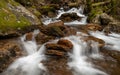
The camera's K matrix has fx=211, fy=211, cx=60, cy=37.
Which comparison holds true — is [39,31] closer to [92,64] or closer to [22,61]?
[22,61]

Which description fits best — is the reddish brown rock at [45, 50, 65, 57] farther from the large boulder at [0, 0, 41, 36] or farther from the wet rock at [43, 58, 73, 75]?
the large boulder at [0, 0, 41, 36]

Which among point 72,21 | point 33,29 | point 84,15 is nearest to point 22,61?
point 33,29

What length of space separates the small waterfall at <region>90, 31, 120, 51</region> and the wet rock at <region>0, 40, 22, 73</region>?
4.72 m

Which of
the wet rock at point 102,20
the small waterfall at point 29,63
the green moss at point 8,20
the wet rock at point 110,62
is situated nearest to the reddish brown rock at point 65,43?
the small waterfall at point 29,63

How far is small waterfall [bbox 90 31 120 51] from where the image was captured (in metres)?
11.2

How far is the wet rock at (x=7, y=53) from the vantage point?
816 centimetres

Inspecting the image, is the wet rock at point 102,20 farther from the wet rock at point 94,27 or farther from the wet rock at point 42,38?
the wet rock at point 42,38

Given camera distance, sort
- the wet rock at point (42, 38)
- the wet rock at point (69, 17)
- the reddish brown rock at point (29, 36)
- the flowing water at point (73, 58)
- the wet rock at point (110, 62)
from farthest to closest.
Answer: the wet rock at point (69, 17) < the reddish brown rock at point (29, 36) < the wet rock at point (42, 38) < the wet rock at point (110, 62) < the flowing water at point (73, 58)

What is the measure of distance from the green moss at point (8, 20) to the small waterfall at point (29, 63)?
1.45m

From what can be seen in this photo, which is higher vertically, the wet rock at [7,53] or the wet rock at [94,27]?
the wet rock at [7,53]

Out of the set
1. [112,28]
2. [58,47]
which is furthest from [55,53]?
[112,28]

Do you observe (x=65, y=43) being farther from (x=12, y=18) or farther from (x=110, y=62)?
(x=12, y=18)

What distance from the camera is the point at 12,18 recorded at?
11.9 meters

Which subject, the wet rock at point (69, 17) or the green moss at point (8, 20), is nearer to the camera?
the green moss at point (8, 20)
